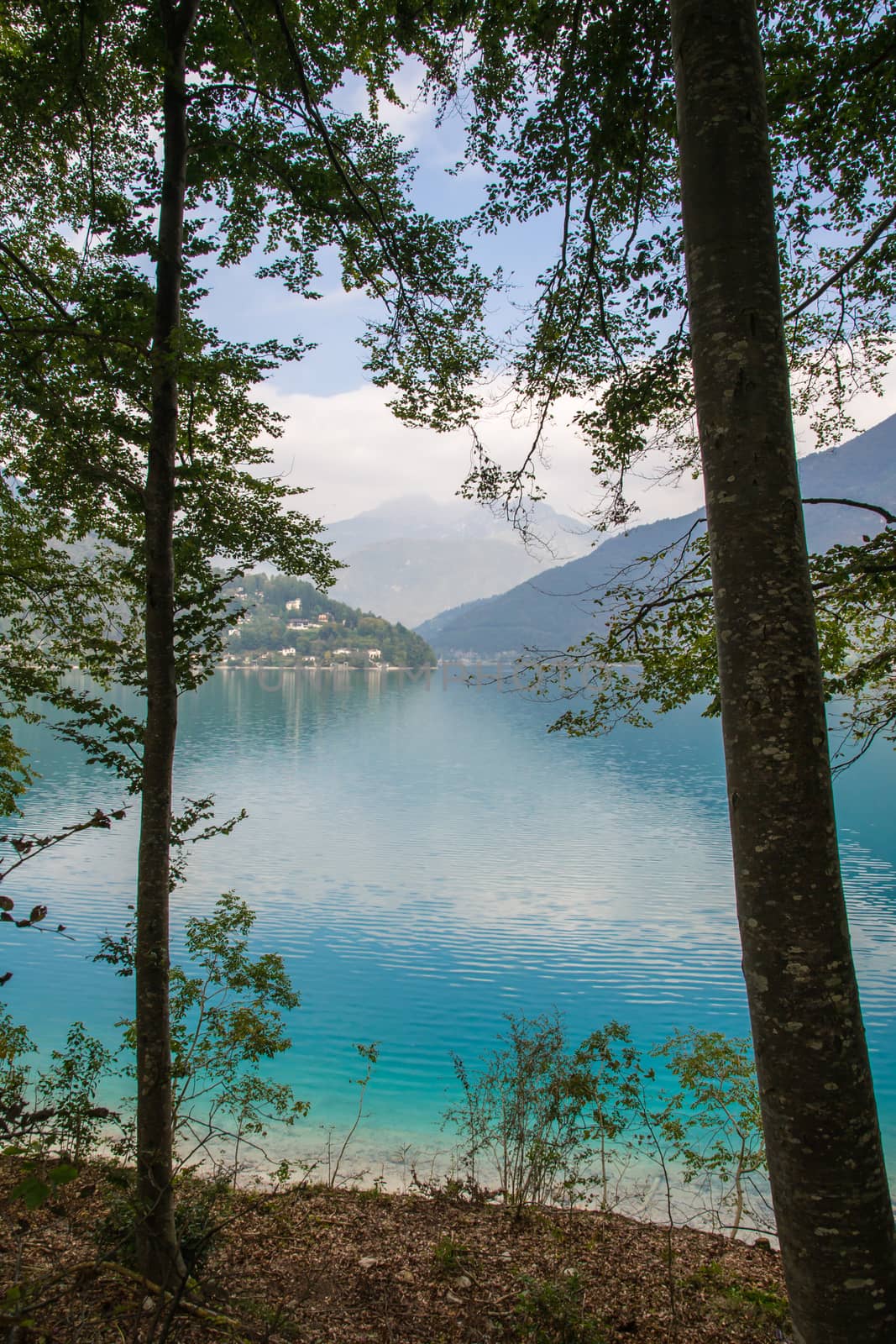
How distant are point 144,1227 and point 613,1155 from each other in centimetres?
594

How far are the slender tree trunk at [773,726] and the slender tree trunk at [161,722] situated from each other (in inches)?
116

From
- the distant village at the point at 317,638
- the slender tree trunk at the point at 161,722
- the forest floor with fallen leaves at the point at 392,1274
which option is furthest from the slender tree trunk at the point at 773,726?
the distant village at the point at 317,638

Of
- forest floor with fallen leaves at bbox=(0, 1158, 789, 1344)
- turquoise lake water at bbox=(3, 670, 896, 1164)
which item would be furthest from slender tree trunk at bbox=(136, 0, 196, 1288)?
turquoise lake water at bbox=(3, 670, 896, 1164)

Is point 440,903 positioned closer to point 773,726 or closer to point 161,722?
point 161,722

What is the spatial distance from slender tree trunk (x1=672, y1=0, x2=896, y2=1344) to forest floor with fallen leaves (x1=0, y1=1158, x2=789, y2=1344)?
6.27 ft

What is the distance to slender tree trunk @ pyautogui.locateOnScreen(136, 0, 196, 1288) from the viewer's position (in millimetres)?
4082

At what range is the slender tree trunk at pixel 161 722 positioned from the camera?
408 cm

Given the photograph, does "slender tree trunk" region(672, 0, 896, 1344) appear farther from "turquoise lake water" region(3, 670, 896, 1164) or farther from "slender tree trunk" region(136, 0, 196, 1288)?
"turquoise lake water" region(3, 670, 896, 1164)

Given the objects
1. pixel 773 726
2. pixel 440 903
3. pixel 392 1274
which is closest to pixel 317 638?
pixel 440 903

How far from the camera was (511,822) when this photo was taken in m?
28.4

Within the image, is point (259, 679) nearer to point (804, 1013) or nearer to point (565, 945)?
point (565, 945)

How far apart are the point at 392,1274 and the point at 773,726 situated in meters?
4.98

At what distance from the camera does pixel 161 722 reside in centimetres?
450

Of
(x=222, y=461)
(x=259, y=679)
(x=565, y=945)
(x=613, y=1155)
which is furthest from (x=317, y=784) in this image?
(x=259, y=679)
